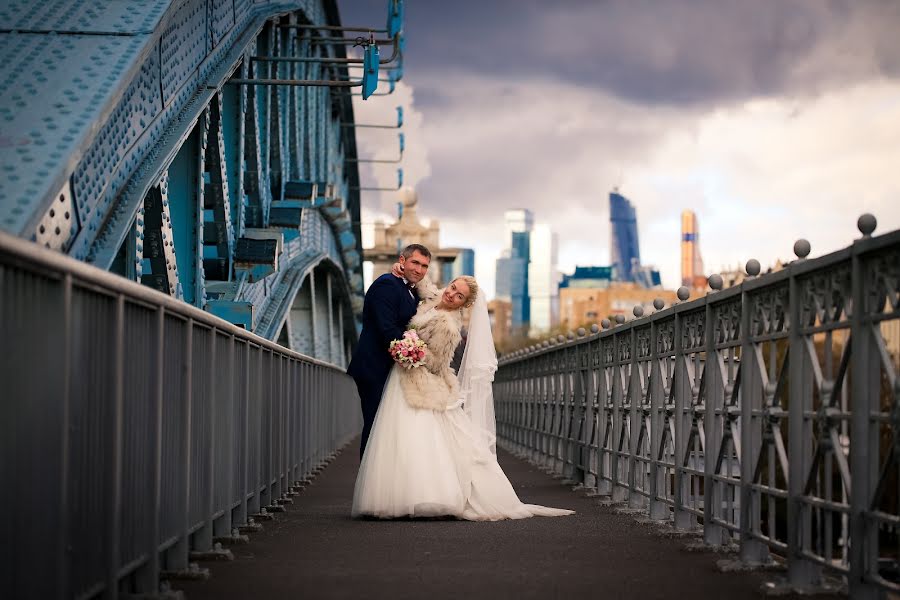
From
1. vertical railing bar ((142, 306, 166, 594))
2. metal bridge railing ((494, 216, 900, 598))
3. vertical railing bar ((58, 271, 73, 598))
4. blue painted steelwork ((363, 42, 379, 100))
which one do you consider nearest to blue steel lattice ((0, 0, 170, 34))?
metal bridge railing ((494, 216, 900, 598))

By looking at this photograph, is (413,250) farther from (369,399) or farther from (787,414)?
(787,414)

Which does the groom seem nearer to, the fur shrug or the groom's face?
the groom's face

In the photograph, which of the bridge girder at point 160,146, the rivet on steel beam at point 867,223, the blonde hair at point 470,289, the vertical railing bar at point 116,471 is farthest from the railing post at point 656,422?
the vertical railing bar at point 116,471

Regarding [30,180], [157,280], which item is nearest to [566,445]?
[157,280]

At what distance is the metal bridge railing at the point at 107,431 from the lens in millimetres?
4211

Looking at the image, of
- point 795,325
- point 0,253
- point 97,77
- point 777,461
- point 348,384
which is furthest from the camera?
point 348,384

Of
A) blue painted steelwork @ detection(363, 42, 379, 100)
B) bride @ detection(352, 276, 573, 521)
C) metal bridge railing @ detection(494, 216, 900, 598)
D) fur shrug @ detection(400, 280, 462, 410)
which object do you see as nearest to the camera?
metal bridge railing @ detection(494, 216, 900, 598)

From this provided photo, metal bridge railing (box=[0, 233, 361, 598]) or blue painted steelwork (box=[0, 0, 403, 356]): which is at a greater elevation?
blue painted steelwork (box=[0, 0, 403, 356])

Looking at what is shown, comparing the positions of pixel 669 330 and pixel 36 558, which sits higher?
pixel 669 330

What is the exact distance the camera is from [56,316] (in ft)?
14.9

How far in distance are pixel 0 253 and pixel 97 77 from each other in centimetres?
586

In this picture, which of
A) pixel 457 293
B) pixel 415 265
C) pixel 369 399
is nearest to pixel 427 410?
pixel 369 399

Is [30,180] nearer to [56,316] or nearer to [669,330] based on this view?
[56,316]

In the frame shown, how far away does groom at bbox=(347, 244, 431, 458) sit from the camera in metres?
11.0
